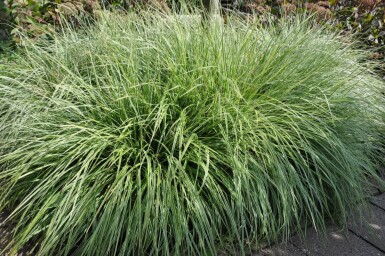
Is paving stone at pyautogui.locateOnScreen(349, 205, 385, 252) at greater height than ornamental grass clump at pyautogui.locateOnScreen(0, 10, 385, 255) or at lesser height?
lesser

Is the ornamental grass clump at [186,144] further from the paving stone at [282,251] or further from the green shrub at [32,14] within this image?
the green shrub at [32,14]

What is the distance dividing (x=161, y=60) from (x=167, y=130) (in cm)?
52

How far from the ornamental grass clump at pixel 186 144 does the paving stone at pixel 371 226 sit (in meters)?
0.11

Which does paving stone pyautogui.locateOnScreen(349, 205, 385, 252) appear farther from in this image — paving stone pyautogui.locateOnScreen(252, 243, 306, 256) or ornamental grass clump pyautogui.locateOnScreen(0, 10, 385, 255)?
paving stone pyautogui.locateOnScreen(252, 243, 306, 256)

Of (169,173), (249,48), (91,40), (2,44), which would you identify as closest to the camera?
(169,173)

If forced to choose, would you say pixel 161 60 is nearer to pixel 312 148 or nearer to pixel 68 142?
pixel 68 142

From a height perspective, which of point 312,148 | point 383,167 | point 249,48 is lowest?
point 383,167

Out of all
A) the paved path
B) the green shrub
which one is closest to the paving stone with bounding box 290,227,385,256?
the paved path

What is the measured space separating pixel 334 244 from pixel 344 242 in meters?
0.07

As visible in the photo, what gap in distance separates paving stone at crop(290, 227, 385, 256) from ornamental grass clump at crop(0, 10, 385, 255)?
0.24 feet

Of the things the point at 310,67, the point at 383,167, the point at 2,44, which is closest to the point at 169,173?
the point at 310,67

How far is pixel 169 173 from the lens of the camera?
1.92 meters

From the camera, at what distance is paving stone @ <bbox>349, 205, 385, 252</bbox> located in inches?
88.0

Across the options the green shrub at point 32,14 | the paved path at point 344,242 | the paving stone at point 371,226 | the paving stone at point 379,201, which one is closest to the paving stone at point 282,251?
the paved path at point 344,242
